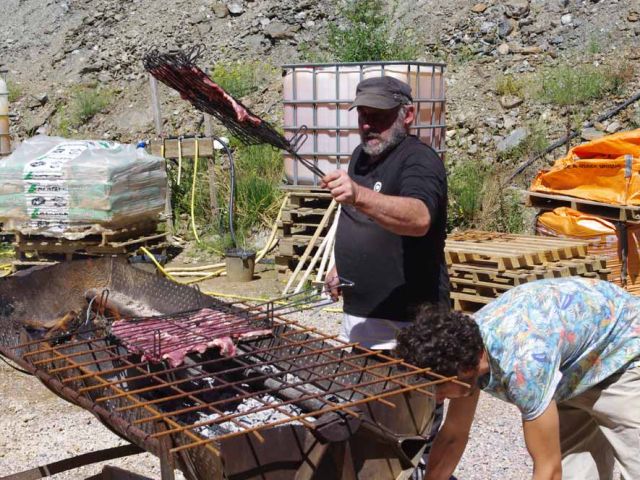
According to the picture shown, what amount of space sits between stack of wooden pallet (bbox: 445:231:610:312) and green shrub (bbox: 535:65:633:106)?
199 inches

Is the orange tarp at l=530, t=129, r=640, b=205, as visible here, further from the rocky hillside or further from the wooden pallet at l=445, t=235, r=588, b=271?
the rocky hillside

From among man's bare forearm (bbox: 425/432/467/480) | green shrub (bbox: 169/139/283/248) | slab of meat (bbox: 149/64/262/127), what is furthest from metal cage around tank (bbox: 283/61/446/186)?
man's bare forearm (bbox: 425/432/467/480)

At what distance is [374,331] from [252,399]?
0.62 metres

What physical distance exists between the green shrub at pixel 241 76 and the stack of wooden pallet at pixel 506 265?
24.8 ft

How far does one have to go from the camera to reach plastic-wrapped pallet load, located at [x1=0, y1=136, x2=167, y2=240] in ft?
27.5

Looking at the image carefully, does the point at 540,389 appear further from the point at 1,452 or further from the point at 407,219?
the point at 1,452

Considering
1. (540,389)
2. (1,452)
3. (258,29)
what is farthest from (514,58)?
(540,389)

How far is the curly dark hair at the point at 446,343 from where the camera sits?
273 cm

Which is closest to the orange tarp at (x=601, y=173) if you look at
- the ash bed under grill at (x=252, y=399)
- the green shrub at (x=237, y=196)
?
the green shrub at (x=237, y=196)

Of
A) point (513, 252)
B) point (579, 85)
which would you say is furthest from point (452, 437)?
point (579, 85)

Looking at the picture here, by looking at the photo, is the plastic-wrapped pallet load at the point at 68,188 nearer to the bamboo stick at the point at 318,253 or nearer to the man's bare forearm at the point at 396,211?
the bamboo stick at the point at 318,253

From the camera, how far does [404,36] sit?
14.8 m

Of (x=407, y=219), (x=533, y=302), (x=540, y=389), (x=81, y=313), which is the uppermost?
(x=407, y=219)

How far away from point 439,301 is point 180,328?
3.57 feet
